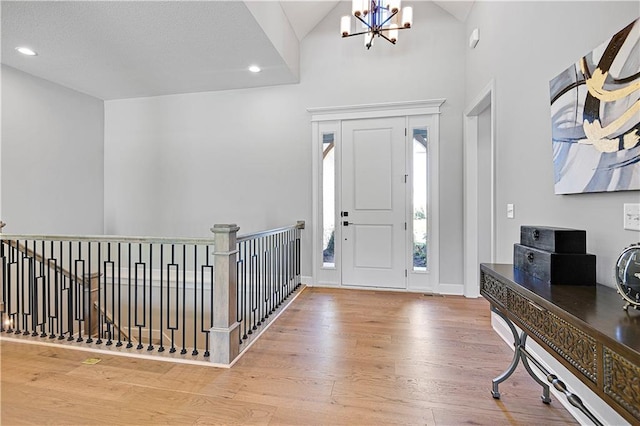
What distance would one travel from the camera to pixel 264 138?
4449 millimetres

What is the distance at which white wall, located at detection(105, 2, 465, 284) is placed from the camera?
3.97m

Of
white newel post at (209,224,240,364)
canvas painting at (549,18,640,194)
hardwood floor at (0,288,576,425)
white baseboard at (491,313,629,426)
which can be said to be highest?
canvas painting at (549,18,640,194)

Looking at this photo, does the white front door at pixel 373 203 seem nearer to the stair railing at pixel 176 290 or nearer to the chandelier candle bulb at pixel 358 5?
the stair railing at pixel 176 290

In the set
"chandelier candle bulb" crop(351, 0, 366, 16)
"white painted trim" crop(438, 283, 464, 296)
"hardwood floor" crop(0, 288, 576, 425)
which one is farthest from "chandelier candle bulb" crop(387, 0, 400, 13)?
"white painted trim" crop(438, 283, 464, 296)

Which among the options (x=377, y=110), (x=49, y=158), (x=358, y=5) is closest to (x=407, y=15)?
(x=358, y=5)

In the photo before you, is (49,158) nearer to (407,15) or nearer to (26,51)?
(26,51)

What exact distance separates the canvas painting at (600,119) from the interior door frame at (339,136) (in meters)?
2.13

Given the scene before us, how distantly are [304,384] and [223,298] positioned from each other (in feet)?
2.75

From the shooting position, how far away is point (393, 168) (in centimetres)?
411

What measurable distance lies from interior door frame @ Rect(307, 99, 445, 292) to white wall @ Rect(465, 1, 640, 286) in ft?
2.60

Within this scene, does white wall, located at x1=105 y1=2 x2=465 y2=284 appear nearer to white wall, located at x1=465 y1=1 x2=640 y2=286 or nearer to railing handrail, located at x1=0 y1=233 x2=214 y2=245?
white wall, located at x1=465 y1=1 x2=640 y2=286

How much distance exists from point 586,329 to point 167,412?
6.64 ft

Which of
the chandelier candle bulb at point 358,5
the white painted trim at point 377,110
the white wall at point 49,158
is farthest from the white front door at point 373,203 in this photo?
the white wall at point 49,158

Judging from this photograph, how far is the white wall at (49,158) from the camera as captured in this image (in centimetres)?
366
